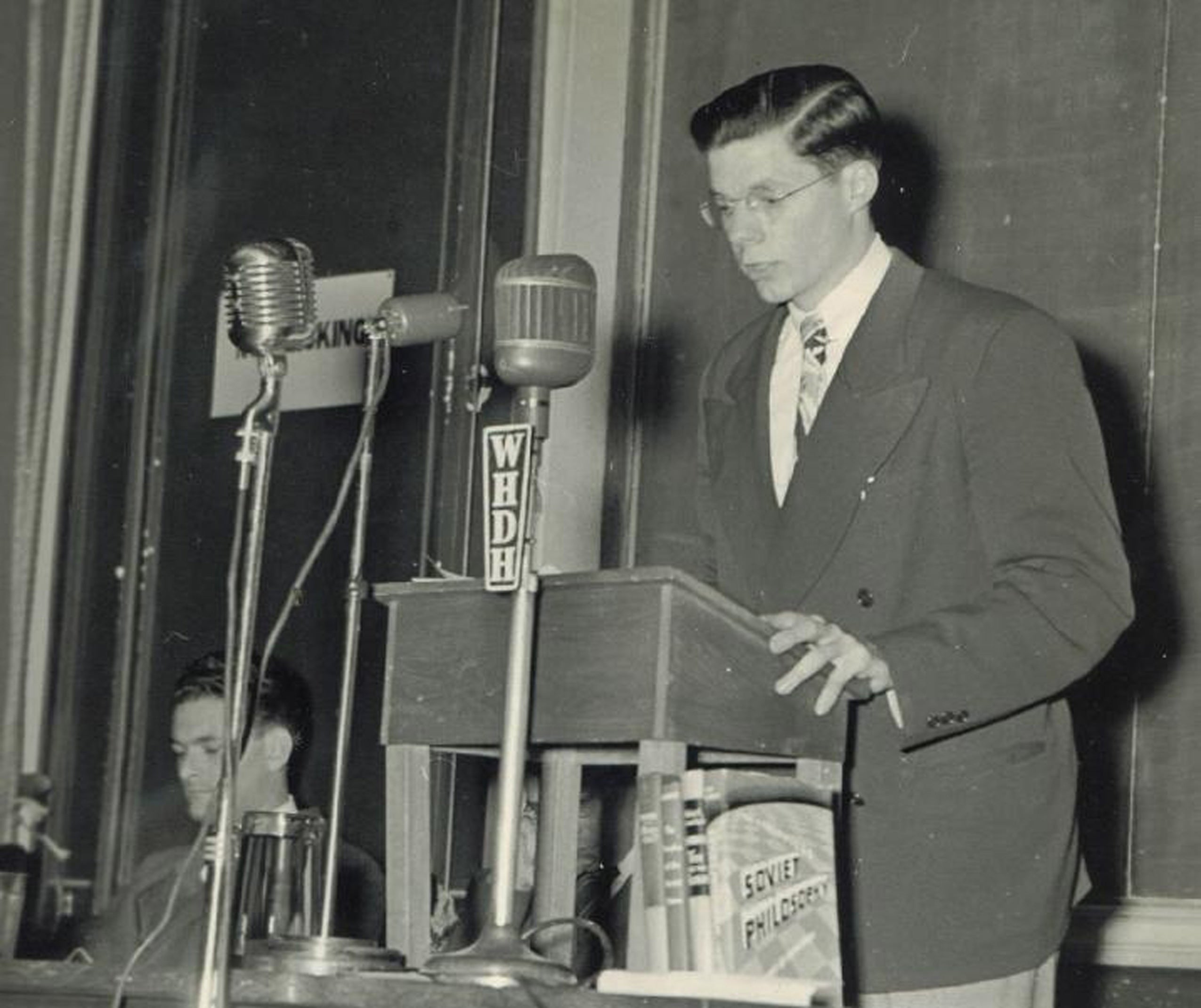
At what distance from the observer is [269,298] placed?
219 centimetres

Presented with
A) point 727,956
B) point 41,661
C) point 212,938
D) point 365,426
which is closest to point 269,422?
point 365,426

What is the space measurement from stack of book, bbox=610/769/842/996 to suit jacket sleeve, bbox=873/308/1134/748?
13.1 inches

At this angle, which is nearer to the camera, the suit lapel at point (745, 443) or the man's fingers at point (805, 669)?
the man's fingers at point (805, 669)

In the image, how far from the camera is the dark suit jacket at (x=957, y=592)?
7.75 feet

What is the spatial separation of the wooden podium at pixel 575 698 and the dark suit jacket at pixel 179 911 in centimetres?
A: 93

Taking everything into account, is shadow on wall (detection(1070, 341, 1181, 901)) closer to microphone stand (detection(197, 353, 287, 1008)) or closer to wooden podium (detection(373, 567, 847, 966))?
wooden podium (detection(373, 567, 847, 966))

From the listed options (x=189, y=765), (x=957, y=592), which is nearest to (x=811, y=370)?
(x=957, y=592)

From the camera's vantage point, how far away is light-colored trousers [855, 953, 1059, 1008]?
2432 mm

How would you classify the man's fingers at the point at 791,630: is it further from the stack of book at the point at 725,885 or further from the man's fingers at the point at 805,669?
the stack of book at the point at 725,885

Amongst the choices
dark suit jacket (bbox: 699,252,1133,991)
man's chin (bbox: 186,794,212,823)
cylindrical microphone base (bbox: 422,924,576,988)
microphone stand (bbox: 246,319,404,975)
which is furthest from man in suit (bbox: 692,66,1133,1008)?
man's chin (bbox: 186,794,212,823)

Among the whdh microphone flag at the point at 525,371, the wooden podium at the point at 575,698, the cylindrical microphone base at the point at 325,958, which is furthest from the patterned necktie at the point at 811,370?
the cylindrical microphone base at the point at 325,958

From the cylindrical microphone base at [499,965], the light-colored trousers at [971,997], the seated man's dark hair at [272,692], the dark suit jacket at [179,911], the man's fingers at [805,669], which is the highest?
the man's fingers at [805,669]

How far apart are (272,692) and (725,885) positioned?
2.09 m

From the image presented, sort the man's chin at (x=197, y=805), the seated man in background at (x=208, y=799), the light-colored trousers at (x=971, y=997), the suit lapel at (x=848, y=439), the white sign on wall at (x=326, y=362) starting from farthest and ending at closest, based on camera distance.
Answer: the white sign on wall at (x=326, y=362) < the man's chin at (x=197, y=805) < the seated man in background at (x=208, y=799) < the suit lapel at (x=848, y=439) < the light-colored trousers at (x=971, y=997)
